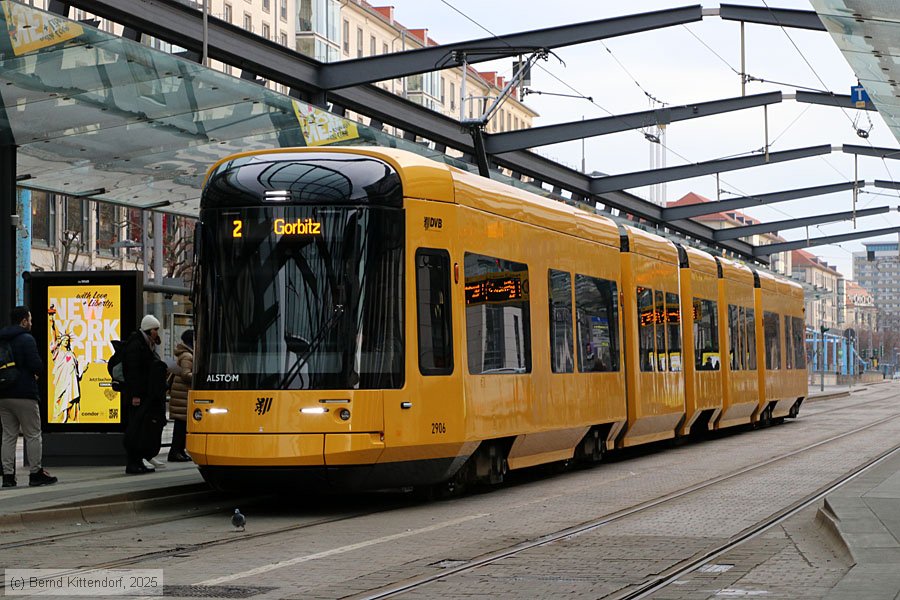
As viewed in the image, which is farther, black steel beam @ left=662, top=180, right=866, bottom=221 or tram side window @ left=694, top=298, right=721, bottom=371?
black steel beam @ left=662, top=180, right=866, bottom=221

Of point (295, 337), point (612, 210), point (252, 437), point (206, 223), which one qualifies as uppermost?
point (612, 210)

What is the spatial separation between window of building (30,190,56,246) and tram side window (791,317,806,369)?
2719 centimetres

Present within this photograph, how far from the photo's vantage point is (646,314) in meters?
20.9

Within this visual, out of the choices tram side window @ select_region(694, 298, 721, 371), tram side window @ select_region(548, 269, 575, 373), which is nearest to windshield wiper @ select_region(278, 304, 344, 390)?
tram side window @ select_region(548, 269, 575, 373)

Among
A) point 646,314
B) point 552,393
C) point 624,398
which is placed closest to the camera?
point 552,393

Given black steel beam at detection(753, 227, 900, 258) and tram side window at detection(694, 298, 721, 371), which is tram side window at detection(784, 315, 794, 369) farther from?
black steel beam at detection(753, 227, 900, 258)

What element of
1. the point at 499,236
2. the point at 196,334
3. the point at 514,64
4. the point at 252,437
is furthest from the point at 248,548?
the point at 514,64

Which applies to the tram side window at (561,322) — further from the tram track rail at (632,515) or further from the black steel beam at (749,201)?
the black steel beam at (749,201)

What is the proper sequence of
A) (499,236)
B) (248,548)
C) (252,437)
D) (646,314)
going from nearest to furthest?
(248,548) < (252,437) < (499,236) < (646,314)

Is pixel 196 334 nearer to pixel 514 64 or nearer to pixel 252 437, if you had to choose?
pixel 252 437

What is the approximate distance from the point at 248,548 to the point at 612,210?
31.2 metres

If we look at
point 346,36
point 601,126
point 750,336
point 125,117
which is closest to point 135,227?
point 346,36

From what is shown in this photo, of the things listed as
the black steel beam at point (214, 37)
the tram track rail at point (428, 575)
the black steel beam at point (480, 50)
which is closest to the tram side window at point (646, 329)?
the black steel beam at point (480, 50)

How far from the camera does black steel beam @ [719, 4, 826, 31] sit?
78.2 feet
